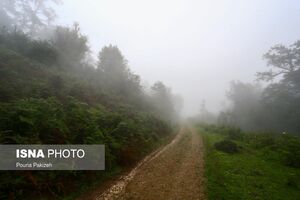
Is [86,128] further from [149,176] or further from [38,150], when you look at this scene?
[149,176]

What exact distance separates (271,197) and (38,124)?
10.5 metres

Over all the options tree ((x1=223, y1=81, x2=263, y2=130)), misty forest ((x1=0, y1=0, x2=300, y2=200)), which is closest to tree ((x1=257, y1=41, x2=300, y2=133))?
tree ((x1=223, y1=81, x2=263, y2=130))

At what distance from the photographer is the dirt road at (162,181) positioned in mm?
9203

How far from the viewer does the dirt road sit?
30.2 feet

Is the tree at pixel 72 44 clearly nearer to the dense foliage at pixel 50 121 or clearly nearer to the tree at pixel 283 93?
the dense foliage at pixel 50 121

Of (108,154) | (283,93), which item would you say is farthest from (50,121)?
(283,93)

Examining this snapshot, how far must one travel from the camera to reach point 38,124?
1042 cm

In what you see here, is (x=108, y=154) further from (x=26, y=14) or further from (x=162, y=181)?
(x=26, y=14)

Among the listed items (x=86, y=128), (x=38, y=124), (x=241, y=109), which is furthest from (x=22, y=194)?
(x=241, y=109)

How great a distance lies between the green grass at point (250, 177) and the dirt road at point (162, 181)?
2.19ft

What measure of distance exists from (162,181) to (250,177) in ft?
15.8

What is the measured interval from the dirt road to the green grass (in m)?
0.67

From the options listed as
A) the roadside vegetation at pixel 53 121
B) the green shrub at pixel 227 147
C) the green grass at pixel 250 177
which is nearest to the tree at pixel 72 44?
the roadside vegetation at pixel 53 121

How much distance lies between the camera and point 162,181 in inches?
429
